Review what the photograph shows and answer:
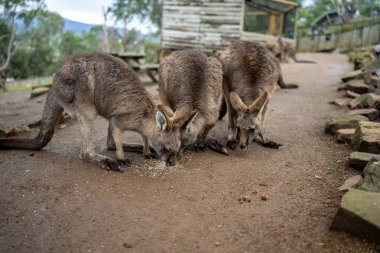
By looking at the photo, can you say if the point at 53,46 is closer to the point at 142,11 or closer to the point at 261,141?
the point at 142,11

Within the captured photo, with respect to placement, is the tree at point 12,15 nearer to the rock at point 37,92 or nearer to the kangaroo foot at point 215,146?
the rock at point 37,92

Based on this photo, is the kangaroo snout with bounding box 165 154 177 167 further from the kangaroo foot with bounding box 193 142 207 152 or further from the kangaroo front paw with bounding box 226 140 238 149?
the kangaroo front paw with bounding box 226 140 238 149

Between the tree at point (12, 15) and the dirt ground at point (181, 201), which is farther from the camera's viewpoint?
the tree at point (12, 15)

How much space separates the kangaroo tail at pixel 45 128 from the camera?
4914mm

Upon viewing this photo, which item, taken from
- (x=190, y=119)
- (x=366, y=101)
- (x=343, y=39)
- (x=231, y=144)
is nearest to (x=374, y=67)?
(x=366, y=101)

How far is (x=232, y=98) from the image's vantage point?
500 centimetres

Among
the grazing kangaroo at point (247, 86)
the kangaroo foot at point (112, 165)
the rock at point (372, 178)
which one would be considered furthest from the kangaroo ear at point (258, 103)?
the kangaroo foot at point (112, 165)

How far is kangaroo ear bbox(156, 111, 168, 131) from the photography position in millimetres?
4219

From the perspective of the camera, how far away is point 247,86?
536cm

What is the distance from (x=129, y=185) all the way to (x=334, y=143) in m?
3.27

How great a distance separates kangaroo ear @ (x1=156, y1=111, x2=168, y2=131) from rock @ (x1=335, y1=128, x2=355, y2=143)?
2.83 m

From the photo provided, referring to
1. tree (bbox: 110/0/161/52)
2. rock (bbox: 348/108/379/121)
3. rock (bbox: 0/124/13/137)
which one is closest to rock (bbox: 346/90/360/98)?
rock (bbox: 348/108/379/121)

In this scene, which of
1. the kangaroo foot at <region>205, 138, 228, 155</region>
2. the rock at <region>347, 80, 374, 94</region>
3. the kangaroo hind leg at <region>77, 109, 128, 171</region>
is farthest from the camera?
the rock at <region>347, 80, 374, 94</region>

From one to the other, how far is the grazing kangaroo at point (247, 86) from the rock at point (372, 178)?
1652 millimetres
